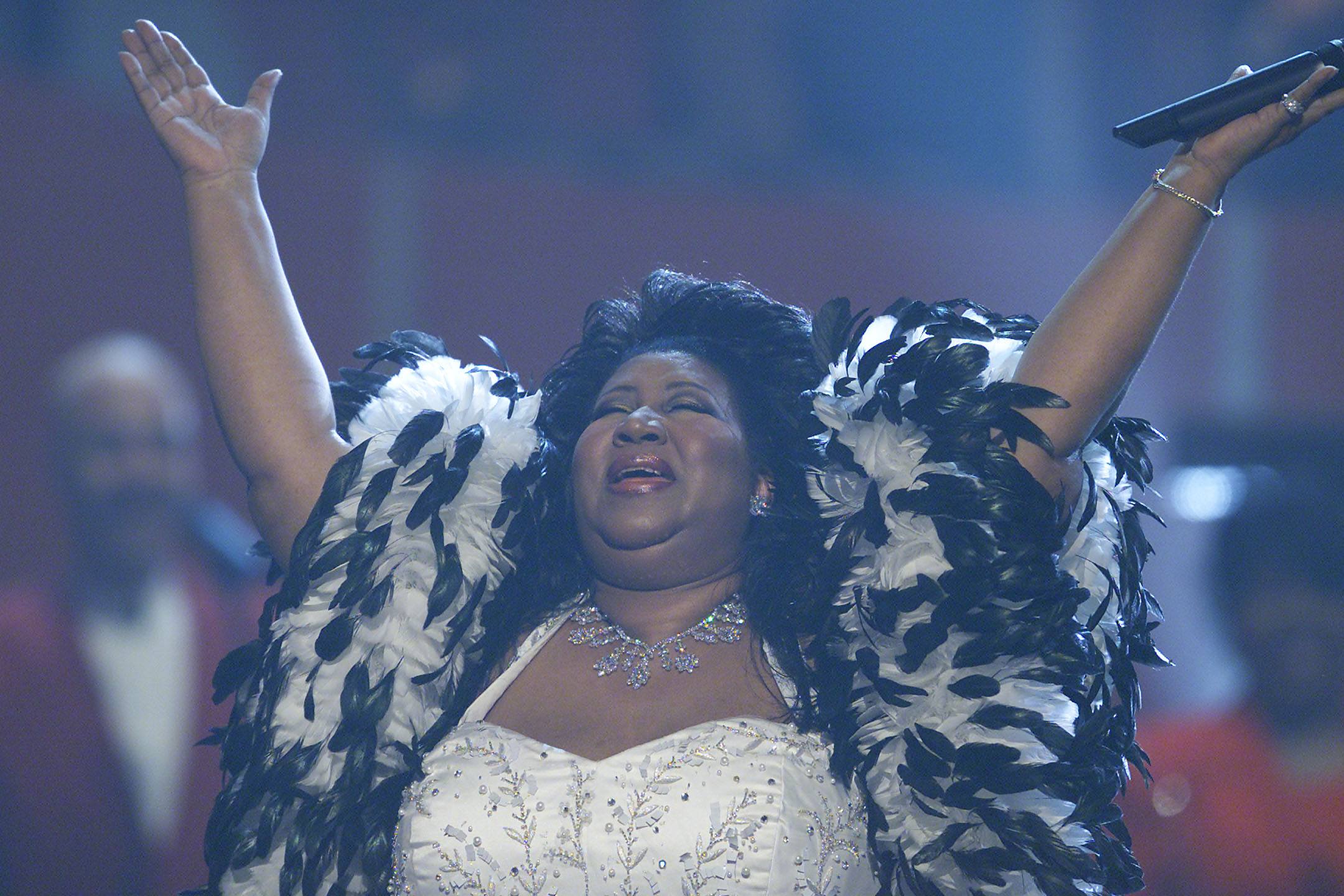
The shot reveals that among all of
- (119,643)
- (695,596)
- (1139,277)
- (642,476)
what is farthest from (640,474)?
(119,643)

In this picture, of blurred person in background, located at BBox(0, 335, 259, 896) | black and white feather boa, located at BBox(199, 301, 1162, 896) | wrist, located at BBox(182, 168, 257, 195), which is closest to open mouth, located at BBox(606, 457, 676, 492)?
black and white feather boa, located at BBox(199, 301, 1162, 896)

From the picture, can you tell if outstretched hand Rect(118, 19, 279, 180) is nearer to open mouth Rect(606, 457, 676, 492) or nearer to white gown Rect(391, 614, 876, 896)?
open mouth Rect(606, 457, 676, 492)

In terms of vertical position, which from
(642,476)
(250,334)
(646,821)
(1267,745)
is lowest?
(1267,745)

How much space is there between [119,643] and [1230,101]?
99.2 inches

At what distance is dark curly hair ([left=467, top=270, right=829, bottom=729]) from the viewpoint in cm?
177

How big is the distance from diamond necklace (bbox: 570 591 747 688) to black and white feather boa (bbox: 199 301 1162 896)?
0.16 m

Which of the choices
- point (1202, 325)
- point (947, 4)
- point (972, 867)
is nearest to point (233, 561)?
point (972, 867)

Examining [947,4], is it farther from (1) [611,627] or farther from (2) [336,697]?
(2) [336,697]

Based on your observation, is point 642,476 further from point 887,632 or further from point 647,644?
point 887,632

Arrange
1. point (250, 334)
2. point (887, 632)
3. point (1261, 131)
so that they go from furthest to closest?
point (250, 334), point (887, 632), point (1261, 131)

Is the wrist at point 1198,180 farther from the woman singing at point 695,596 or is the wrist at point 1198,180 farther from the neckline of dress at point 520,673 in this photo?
the neckline of dress at point 520,673

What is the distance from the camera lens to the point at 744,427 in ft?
6.27

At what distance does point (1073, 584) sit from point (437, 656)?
2.83ft

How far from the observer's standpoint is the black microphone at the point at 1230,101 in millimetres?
1422
